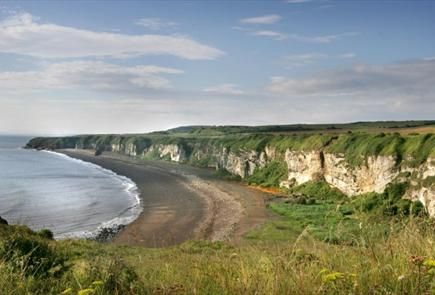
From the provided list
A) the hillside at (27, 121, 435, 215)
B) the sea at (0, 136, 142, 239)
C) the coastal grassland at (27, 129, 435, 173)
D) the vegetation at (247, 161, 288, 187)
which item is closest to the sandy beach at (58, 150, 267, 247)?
the sea at (0, 136, 142, 239)

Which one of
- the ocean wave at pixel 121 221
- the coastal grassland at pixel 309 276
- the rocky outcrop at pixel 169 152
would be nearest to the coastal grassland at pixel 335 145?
the rocky outcrop at pixel 169 152

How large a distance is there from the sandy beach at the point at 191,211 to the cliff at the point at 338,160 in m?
7.77

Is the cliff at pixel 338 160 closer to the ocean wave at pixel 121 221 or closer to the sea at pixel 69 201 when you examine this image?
the ocean wave at pixel 121 221

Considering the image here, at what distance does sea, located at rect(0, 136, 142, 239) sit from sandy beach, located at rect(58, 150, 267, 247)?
A: 2809 mm

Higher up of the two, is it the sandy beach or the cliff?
the cliff

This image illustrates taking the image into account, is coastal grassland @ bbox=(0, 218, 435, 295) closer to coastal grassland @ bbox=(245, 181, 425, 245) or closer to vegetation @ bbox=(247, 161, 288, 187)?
coastal grassland @ bbox=(245, 181, 425, 245)

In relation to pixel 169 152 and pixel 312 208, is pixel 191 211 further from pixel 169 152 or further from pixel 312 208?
pixel 169 152

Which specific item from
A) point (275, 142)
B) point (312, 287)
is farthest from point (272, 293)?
point (275, 142)

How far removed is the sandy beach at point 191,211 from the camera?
41481 mm

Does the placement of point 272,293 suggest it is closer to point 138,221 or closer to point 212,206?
point 138,221

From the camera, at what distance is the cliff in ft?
153

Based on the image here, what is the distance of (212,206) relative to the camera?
57.4 metres

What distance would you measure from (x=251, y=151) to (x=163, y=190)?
24913 mm

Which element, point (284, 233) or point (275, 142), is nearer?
point (284, 233)
